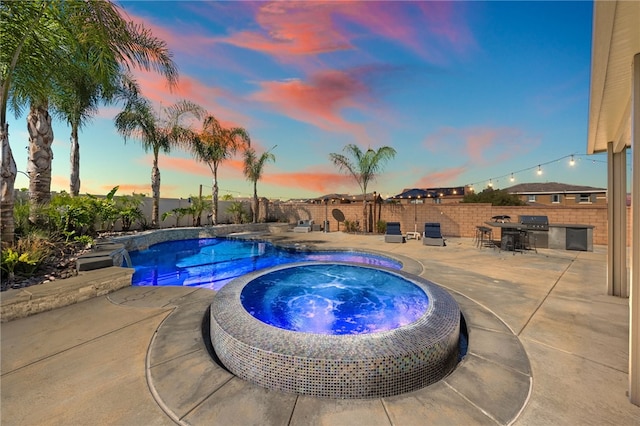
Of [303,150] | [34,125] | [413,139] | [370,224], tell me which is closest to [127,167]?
[34,125]

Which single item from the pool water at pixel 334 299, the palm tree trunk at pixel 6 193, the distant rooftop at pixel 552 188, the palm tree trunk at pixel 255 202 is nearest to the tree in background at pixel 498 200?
the distant rooftop at pixel 552 188

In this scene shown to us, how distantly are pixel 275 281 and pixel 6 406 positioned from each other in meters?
3.97

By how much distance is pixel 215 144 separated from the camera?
16.0 metres

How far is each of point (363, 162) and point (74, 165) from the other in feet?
Result: 50.0

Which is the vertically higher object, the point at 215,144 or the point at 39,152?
the point at 215,144

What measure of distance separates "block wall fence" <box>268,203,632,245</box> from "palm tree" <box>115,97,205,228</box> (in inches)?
395

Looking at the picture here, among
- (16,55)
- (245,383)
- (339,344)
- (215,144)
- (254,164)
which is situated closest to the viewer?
(245,383)

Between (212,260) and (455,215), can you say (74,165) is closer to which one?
(212,260)

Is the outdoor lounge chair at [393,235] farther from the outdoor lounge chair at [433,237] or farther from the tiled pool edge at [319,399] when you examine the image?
the tiled pool edge at [319,399]

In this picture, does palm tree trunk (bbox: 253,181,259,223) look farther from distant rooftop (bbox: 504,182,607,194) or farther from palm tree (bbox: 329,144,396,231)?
distant rooftop (bbox: 504,182,607,194)

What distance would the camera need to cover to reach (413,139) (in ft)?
54.8

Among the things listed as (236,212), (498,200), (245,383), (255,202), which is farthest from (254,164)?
(498,200)

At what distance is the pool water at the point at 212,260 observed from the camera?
727 centimetres

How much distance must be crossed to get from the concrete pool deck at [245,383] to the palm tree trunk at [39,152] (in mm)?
6084
